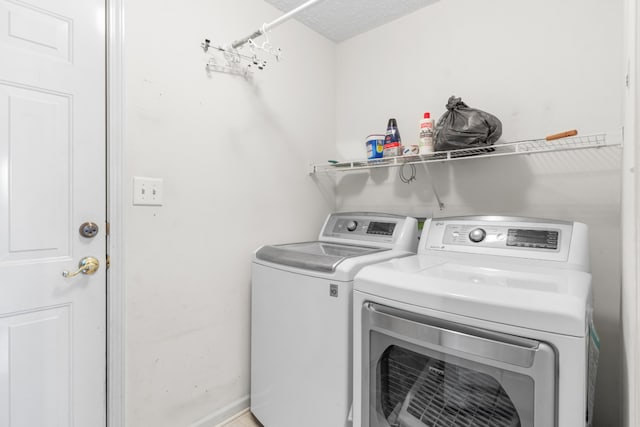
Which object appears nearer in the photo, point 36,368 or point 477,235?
point 36,368

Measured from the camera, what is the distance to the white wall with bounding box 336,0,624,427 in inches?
55.2

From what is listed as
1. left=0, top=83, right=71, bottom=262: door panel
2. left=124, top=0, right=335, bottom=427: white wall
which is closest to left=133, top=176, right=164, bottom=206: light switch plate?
left=124, top=0, right=335, bottom=427: white wall

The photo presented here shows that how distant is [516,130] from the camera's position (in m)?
1.63

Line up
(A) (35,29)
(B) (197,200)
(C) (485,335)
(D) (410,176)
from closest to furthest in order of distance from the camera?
(C) (485,335), (A) (35,29), (B) (197,200), (D) (410,176)

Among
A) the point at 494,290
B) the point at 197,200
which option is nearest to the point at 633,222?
the point at 494,290

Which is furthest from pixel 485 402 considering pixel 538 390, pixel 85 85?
pixel 85 85

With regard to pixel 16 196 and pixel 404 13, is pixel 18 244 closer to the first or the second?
pixel 16 196

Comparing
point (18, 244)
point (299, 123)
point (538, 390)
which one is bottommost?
point (538, 390)

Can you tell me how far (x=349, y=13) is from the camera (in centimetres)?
199

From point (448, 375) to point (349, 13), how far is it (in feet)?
6.76

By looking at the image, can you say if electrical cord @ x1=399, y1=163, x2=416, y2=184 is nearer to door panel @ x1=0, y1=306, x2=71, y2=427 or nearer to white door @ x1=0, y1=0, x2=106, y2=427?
white door @ x1=0, y1=0, x2=106, y2=427

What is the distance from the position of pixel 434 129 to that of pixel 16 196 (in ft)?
5.93

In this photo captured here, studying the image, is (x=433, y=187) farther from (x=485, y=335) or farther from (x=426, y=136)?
(x=485, y=335)

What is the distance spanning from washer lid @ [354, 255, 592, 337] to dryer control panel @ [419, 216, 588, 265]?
81 mm
